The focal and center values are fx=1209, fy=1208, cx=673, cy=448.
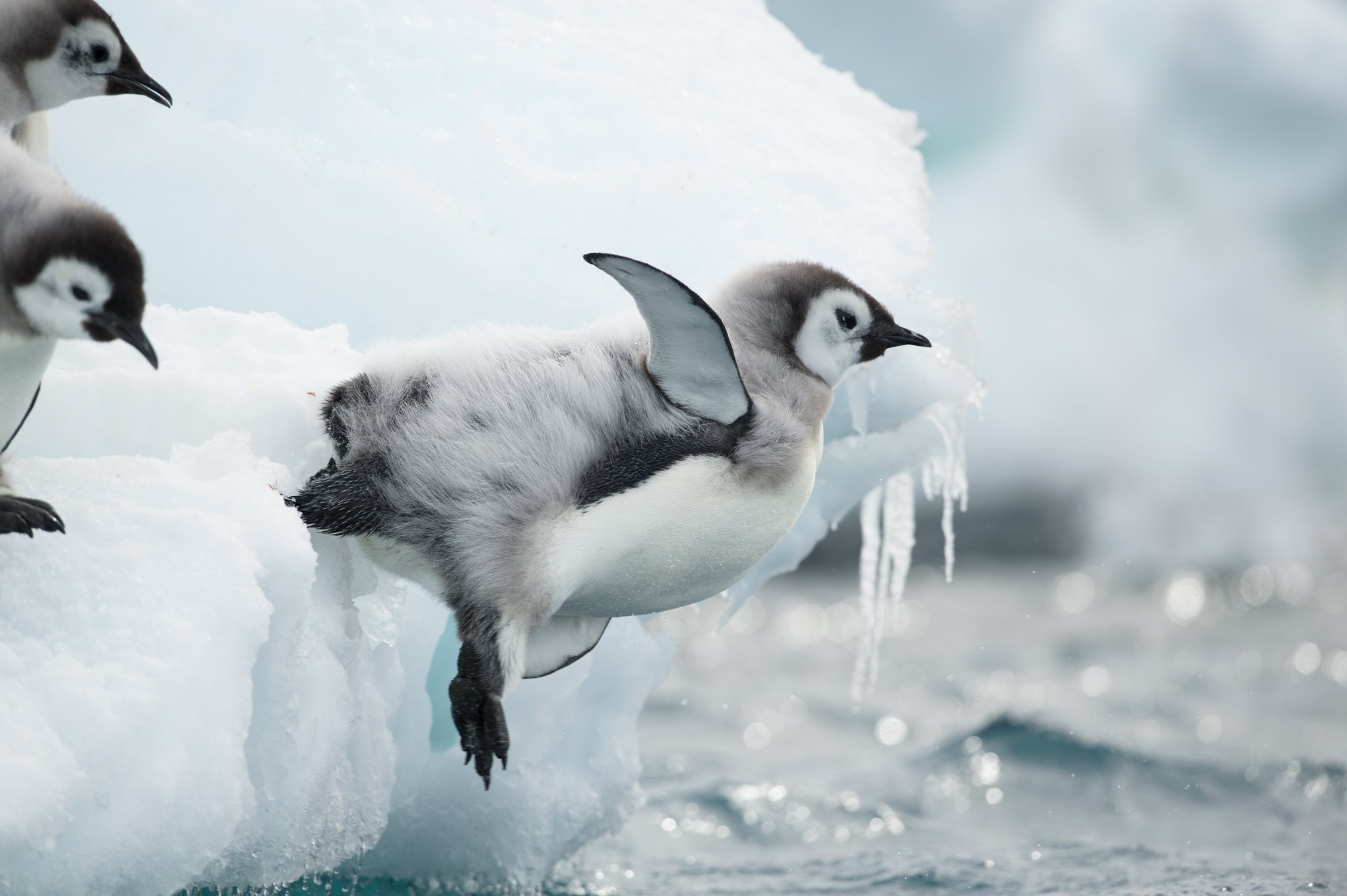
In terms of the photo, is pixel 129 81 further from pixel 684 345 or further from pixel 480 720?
pixel 480 720

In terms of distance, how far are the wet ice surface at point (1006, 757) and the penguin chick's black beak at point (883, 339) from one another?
1.23 m

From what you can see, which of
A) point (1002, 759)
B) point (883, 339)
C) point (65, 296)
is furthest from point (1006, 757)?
point (65, 296)

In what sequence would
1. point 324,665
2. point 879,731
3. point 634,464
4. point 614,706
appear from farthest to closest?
point 879,731, point 614,706, point 324,665, point 634,464

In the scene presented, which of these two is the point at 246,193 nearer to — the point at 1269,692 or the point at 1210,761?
the point at 1210,761

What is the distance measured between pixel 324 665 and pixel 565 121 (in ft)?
4.05

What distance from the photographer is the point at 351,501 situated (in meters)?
1.44

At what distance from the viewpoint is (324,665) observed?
5.08 ft

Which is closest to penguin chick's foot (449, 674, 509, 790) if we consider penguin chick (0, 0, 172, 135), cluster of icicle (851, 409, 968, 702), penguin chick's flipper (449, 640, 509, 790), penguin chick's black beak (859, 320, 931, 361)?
penguin chick's flipper (449, 640, 509, 790)

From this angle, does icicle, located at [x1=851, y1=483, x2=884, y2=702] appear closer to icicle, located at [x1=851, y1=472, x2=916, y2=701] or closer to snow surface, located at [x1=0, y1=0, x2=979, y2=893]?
icicle, located at [x1=851, y1=472, x2=916, y2=701]

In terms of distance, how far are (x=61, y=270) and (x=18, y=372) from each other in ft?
0.55

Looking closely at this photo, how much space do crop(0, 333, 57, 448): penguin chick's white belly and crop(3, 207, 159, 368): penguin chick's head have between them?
61 mm

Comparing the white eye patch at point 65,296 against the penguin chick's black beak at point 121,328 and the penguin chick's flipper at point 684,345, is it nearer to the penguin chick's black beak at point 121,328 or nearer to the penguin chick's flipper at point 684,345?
the penguin chick's black beak at point 121,328

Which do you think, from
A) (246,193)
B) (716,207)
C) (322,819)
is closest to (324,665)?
(322,819)

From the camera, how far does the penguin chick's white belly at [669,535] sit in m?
1.43
